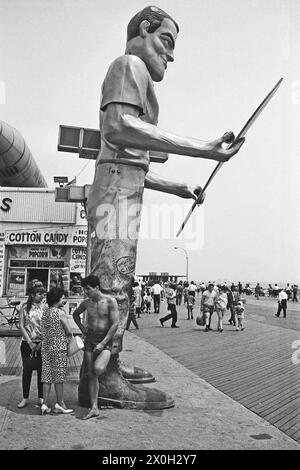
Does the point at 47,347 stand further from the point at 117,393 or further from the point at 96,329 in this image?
the point at 117,393

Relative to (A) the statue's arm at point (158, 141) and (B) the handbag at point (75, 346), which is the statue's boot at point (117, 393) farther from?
(A) the statue's arm at point (158, 141)

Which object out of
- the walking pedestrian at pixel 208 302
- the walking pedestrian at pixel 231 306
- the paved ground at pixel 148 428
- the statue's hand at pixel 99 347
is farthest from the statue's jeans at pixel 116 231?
the walking pedestrian at pixel 231 306

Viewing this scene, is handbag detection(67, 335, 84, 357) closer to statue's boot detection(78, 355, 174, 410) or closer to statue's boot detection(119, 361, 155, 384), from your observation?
statue's boot detection(78, 355, 174, 410)

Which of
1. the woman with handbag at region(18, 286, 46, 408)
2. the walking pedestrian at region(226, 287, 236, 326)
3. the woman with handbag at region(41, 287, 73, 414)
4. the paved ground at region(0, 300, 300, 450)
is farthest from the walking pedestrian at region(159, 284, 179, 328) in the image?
the woman with handbag at region(41, 287, 73, 414)

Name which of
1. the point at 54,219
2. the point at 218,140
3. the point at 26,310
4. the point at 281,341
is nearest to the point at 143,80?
the point at 218,140

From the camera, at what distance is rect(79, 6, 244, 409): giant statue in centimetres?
404

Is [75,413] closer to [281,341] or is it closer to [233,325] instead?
[281,341]

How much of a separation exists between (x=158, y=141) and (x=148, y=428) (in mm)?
2540

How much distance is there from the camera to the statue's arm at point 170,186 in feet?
15.7

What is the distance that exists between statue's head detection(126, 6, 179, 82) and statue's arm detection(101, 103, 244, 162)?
2.84ft

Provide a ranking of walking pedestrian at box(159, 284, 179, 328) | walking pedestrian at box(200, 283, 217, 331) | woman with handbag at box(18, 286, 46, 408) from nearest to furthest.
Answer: woman with handbag at box(18, 286, 46, 408) < walking pedestrian at box(200, 283, 217, 331) < walking pedestrian at box(159, 284, 179, 328)

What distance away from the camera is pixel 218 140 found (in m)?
3.74

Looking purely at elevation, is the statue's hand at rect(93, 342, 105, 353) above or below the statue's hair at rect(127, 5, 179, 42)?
below

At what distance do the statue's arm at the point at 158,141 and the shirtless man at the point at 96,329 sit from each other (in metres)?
1.36
